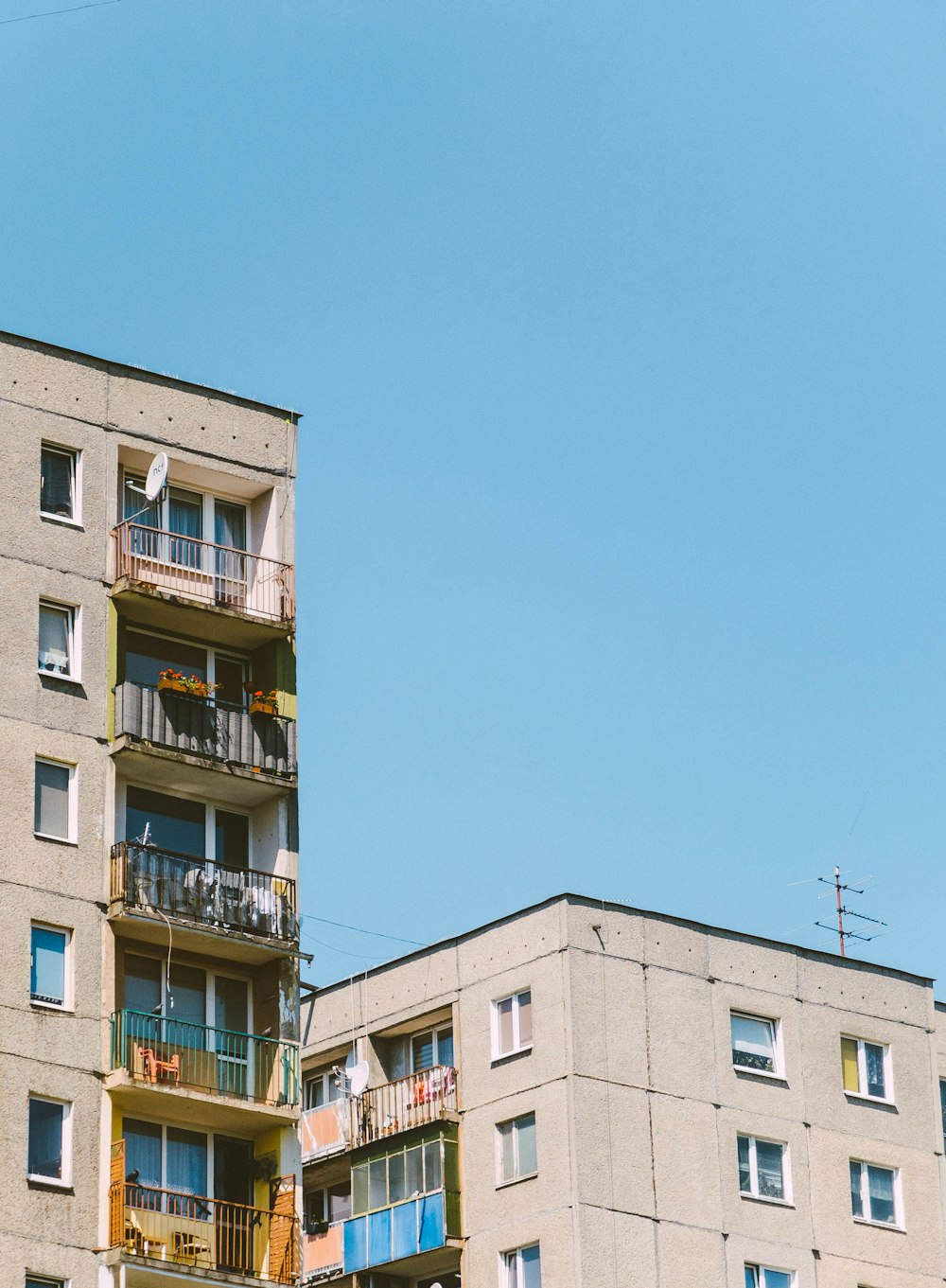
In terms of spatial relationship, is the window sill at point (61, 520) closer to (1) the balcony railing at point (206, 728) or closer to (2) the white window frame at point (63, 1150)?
(1) the balcony railing at point (206, 728)

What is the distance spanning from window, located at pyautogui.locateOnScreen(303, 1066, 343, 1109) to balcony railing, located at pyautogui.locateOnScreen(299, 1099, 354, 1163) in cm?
115

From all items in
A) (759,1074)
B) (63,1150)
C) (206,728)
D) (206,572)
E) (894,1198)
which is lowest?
(63,1150)

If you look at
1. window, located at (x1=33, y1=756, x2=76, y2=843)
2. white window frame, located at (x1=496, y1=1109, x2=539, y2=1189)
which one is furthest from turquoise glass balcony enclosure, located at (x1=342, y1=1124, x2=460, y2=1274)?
window, located at (x1=33, y1=756, x2=76, y2=843)

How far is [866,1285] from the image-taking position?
65.2 m

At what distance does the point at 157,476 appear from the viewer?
178ft

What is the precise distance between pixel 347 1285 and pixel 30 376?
A: 22912 millimetres

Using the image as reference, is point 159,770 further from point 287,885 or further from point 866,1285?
point 866,1285

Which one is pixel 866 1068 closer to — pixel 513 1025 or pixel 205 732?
pixel 513 1025

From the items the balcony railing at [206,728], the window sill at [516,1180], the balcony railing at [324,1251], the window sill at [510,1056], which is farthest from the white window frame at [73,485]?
the balcony railing at [324,1251]

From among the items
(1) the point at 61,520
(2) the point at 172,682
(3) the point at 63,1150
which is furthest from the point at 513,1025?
(1) the point at 61,520

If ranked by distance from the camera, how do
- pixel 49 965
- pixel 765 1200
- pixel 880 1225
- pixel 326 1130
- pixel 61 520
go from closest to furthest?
pixel 49 965
pixel 61 520
pixel 765 1200
pixel 880 1225
pixel 326 1130

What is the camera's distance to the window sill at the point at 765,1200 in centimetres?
6425

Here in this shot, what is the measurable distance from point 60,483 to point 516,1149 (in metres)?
18.9

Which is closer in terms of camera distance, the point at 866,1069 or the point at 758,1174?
the point at 758,1174
